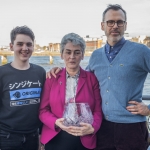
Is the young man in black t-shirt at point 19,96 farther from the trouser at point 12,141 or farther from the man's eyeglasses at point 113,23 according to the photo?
the man's eyeglasses at point 113,23

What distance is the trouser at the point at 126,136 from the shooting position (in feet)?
6.70

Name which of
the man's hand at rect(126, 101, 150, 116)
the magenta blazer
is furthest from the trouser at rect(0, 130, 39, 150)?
the man's hand at rect(126, 101, 150, 116)

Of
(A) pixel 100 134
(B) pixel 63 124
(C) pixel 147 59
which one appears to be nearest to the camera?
(B) pixel 63 124

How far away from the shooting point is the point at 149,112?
2.01 meters

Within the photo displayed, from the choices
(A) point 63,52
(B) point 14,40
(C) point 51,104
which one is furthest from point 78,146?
(B) point 14,40

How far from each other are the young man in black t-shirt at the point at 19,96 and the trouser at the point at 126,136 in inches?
27.6

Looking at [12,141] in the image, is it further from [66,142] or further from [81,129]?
[81,129]

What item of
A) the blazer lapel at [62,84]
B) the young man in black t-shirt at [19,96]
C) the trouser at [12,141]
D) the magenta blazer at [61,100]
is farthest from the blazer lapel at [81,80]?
the trouser at [12,141]

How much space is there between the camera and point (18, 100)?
205 cm

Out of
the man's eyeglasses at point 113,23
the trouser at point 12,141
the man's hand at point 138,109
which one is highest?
the man's eyeglasses at point 113,23

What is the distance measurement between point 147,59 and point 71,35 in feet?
2.32

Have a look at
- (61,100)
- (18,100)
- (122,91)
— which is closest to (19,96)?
(18,100)

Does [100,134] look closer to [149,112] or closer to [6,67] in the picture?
[149,112]

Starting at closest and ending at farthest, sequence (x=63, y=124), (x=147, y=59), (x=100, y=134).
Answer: (x=63, y=124) → (x=147, y=59) → (x=100, y=134)
